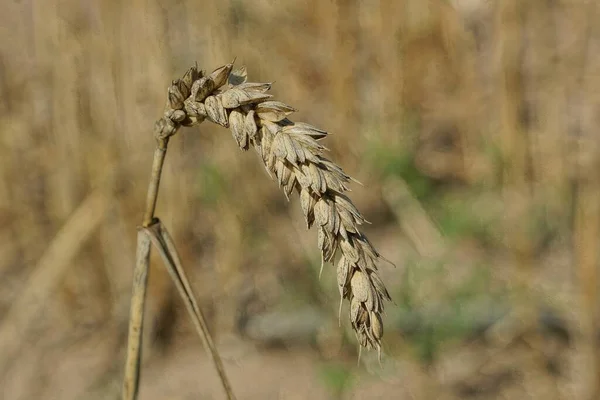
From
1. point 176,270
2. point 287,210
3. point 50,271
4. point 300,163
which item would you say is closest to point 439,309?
point 287,210

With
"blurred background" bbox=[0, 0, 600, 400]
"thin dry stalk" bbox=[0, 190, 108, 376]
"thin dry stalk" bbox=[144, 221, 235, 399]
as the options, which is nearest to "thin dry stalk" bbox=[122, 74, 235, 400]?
"thin dry stalk" bbox=[144, 221, 235, 399]

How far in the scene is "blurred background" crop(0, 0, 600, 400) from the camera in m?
2.19

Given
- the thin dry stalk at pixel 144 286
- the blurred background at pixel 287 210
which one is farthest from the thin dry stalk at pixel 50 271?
the thin dry stalk at pixel 144 286

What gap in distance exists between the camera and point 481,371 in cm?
221

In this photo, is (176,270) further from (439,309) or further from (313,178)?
(439,309)

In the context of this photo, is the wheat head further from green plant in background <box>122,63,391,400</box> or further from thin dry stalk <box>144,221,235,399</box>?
thin dry stalk <box>144,221,235,399</box>

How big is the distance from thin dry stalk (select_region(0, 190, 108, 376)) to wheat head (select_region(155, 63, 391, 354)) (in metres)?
1.70

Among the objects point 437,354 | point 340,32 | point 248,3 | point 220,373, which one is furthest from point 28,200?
point 220,373

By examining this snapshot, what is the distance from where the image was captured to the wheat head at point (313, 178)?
2.25ft

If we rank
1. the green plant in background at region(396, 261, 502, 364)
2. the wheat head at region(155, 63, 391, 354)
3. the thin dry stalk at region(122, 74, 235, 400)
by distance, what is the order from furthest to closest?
the green plant in background at region(396, 261, 502, 364) < the thin dry stalk at region(122, 74, 235, 400) < the wheat head at region(155, 63, 391, 354)

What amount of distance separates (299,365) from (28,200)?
1.36 meters

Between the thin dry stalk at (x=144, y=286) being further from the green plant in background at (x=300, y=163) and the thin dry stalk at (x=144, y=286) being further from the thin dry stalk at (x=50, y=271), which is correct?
the thin dry stalk at (x=50, y=271)

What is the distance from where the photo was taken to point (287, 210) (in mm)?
2926

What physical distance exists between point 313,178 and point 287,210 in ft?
7.36
